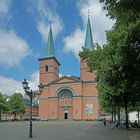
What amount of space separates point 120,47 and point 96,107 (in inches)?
4001

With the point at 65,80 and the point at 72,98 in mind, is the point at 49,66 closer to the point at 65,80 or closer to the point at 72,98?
the point at 65,80

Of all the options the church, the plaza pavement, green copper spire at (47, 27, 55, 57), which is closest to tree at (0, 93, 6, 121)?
the church

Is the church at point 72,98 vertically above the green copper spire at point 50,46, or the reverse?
the green copper spire at point 50,46

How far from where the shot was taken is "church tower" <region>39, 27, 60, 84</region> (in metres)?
137

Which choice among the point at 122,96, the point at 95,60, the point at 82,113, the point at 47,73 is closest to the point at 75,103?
the point at 82,113

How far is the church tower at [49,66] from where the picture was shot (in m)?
137

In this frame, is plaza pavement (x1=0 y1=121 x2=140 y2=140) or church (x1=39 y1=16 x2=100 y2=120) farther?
church (x1=39 y1=16 x2=100 y2=120)

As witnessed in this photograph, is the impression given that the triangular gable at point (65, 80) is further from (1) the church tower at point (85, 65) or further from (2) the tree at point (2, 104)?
(2) the tree at point (2, 104)

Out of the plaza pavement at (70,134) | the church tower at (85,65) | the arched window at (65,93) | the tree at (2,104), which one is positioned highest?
the church tower at (85,65)

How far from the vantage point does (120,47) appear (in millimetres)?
19062

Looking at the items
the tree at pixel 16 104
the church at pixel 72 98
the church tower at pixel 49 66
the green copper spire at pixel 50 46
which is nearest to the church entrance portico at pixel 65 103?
the church at pixel 72 98

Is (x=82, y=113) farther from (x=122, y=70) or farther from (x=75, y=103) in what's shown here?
(x=122, y=70)

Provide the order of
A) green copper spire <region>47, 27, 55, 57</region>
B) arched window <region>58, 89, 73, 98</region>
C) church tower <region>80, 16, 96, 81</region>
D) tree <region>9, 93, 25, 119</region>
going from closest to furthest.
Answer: tree <region>9, 93, 25, 119</region>
church tower <region>80, 16, 96, 81</region>
arched window <region>58, 89, 73, 98</region>
green copper spire <region>47, 27, 55, 57</region>

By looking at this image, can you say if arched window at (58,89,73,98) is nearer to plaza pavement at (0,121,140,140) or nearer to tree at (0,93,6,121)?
tree at (0,93,6,121)
